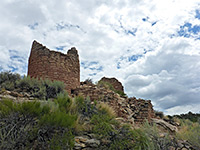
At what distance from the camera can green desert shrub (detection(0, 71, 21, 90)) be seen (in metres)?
6.99

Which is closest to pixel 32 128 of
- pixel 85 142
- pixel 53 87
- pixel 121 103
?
pixel 85 142

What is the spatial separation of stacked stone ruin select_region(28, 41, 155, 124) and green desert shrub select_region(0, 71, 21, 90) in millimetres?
849

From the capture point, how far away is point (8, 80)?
25.5 ft

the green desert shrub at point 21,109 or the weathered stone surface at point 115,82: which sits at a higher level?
the weathered stone surface at point 115,82

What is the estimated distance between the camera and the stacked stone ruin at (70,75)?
813cm

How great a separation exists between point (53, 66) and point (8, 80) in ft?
6.83

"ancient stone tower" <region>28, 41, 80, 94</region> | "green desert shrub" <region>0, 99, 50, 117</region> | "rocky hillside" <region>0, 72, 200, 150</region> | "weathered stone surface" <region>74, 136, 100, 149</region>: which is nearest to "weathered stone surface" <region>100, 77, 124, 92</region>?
"ancient stone tower" <region>28, 41, 80, 94</region>

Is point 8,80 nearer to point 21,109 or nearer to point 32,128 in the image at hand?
point 21,109

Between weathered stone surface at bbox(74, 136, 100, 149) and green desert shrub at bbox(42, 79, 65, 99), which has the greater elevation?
green desert shrub at bbox(42, 79, 65, 99)

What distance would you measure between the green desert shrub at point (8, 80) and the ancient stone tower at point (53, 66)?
85 centimetres

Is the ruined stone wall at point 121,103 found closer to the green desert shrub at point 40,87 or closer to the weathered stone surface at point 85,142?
the green desert shrub at point 40,87

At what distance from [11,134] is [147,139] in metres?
3.42

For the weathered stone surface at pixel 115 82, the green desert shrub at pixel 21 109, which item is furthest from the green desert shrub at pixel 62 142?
the weathered stone surface at pixel 115 82

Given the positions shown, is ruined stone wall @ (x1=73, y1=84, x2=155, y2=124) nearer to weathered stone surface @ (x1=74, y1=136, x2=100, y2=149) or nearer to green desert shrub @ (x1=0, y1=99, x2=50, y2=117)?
weathered stone surface @ (x1=74, y1=136, x2=100, y2=149)
